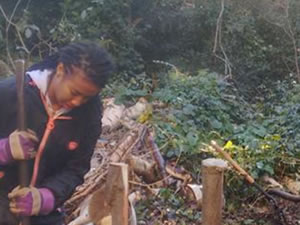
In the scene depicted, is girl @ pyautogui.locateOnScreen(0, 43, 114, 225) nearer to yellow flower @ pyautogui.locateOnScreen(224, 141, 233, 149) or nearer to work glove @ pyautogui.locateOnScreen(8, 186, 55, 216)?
work glove @ pyautogui.locateOnScreen(8, 186, 55, 216)

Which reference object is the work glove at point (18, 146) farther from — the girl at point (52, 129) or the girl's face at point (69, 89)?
the girl's face at point (69, 89)

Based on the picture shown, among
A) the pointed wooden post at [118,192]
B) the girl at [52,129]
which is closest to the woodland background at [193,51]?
the girl at [52,129]

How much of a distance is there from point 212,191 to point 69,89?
0.77m

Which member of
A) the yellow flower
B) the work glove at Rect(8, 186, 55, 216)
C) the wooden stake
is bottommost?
the yellow flower

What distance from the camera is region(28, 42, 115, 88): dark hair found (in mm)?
1829

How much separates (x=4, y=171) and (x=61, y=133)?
24cm

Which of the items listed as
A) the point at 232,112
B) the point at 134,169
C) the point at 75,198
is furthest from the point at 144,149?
the point at 232,112

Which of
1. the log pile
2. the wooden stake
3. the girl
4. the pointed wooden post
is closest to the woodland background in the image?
the log pile

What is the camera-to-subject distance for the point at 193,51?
10.5 m

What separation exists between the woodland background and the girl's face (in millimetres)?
3515

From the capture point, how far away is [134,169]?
4184 millimetres

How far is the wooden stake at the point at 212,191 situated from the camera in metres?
2.29

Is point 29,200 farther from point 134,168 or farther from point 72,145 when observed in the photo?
point 134,168

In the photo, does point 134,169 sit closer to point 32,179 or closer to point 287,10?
point 32,179
